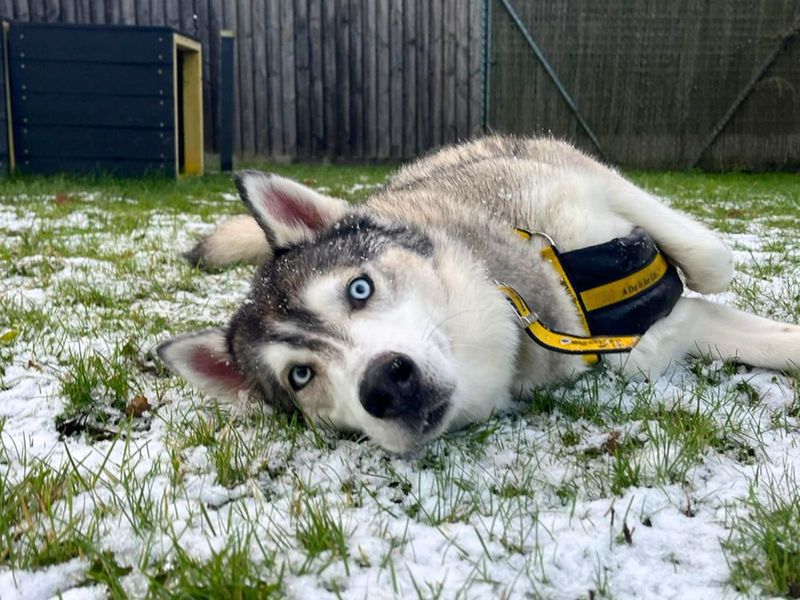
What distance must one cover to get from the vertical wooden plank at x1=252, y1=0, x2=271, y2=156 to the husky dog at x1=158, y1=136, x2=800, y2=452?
914 centimetres

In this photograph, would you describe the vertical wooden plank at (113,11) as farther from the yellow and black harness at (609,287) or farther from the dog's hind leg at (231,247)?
the yellow and black harness at (609,287)

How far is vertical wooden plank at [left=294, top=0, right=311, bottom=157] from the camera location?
37.0ft

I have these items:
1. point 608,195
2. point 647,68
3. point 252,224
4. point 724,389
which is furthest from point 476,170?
point 647,68

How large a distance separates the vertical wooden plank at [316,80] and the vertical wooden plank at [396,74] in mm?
1095

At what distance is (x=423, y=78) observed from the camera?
11430mm

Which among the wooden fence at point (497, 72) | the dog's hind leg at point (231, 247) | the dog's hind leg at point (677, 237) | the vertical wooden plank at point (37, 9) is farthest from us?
the vertical wooden plank at point (37, 9)

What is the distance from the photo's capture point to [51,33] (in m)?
7.89

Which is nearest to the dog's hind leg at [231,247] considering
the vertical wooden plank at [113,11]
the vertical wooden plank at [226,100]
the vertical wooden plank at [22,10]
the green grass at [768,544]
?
the green grass at [768,544]

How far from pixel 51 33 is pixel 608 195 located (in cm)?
736

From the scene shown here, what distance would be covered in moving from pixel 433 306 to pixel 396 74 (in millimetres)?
10007

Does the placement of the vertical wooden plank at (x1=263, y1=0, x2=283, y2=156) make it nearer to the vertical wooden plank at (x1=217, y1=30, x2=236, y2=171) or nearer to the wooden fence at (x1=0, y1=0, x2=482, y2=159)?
the wooden fence at (x1=0, y1=0, x2=482, y2=159)

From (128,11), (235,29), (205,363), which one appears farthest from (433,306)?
(128,11)

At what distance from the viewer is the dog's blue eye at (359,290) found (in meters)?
2.05

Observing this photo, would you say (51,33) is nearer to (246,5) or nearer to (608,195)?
(246,5)
